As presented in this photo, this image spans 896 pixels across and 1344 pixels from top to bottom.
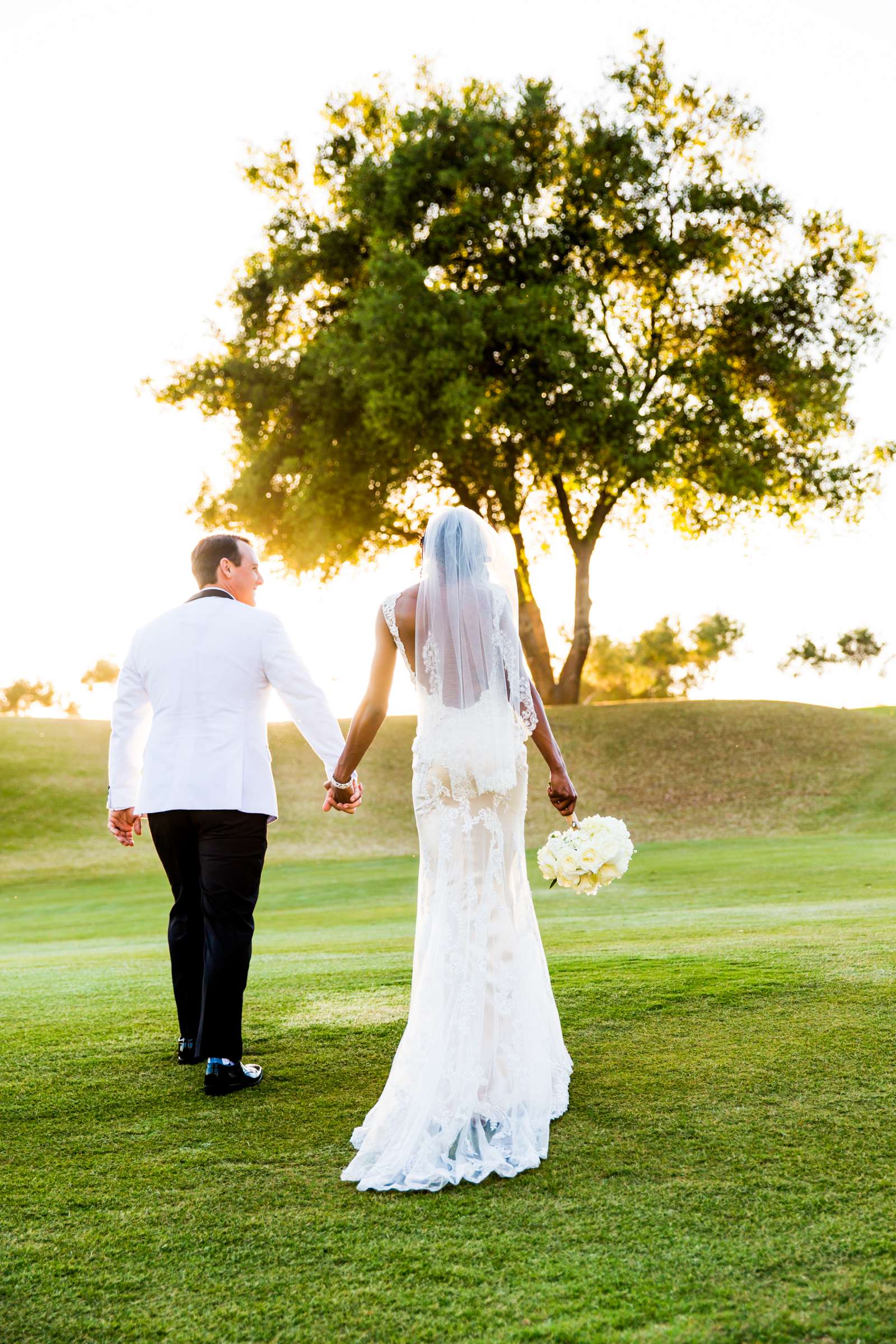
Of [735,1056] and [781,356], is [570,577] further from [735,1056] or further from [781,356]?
[735,1056]

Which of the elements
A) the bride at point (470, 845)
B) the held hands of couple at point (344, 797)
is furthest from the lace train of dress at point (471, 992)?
the held hands of couple at point (344, 797)

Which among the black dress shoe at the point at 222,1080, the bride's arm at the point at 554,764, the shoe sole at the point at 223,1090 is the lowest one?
the shoe sole at the point at 223,1090

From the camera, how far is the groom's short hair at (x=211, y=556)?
5.82 m

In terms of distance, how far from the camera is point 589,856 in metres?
5.14

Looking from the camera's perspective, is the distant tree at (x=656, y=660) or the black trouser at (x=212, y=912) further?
the distant tree at (x=656, y=660)

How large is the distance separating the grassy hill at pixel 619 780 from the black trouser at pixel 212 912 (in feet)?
64.2

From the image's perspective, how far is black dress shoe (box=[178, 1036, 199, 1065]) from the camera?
5.74 m

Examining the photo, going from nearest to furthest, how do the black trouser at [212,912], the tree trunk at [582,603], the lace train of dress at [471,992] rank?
1. the lace train of dress at [471,992]
2. the black trouser at [212,912]
3. the tree trunk at [582,603]

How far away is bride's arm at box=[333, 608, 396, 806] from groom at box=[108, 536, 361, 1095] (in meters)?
0.27

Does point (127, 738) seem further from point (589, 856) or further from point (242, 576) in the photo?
point (589, 856)

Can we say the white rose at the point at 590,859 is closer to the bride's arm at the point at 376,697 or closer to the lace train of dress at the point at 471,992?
the lace train of dress at the point at 471,992

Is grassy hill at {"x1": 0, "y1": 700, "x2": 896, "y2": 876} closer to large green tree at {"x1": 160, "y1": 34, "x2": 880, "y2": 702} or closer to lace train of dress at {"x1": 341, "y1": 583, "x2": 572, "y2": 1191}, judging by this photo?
large green tree at {"x1": 160, "y1": 34, "x2": 880, "y2": 702}

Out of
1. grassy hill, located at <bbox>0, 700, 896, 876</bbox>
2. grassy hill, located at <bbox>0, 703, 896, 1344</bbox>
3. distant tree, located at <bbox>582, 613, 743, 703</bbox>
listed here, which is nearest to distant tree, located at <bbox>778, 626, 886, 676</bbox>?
distant tree, located at <bbox>582, 613, 743, 703</bbox>

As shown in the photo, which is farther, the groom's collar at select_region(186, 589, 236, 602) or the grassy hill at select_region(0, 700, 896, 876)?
the grassy hill at select_region(0, 700, 896, 876)
